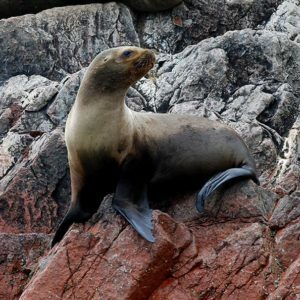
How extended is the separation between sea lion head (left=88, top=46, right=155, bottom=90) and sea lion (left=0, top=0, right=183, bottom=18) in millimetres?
5517

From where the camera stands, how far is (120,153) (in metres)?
6.79

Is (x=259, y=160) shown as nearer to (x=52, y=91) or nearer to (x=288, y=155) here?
(x=288, y=155)

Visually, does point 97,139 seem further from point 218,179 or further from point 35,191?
point 35,191

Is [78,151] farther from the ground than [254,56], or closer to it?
farther from the ground

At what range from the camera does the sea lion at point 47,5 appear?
12391mm

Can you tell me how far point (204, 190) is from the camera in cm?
672

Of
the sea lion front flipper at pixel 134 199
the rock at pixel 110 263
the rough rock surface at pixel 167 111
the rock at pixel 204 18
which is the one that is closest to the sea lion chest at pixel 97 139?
the sea lion front flipper at pixel 134 199

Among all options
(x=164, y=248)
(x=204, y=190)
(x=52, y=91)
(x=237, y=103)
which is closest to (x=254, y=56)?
(x=237, y=103)

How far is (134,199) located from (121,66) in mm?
1151

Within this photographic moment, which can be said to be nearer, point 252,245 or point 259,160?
point 252,245

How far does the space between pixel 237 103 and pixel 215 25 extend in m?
3.50

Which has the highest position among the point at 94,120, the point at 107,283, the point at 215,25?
the point at 94,120

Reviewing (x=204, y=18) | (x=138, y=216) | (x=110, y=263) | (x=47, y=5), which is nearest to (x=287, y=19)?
(x=204, y=18)

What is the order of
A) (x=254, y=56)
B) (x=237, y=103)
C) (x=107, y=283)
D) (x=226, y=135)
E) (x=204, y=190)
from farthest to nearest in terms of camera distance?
1. (x=254, y=56)
2. (x=237, y=103)
3. (x=226, y=135)
4. (x=204, y=190)
5. (x=107, y=283)
